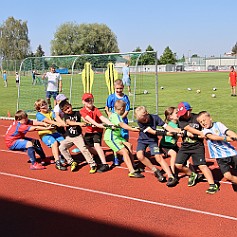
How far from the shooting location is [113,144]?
722 centimetres

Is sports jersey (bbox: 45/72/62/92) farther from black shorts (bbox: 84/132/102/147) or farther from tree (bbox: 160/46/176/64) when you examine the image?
tree (bbox: 160/46/176/64)

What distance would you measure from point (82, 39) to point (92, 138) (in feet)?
266

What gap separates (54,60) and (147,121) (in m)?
10.4

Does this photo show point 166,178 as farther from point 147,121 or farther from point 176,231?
point 176,231

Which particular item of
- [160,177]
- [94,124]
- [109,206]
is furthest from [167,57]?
[109,206]

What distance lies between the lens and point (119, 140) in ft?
23.9

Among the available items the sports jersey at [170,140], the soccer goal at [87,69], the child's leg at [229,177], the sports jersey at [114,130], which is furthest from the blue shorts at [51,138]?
the soccer goal at [87,69]

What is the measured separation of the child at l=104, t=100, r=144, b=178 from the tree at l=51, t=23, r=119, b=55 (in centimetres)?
7457

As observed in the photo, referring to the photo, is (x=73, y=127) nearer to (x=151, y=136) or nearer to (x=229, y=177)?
(x=151, y=136)

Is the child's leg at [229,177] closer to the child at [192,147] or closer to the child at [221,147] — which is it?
the child at [221,147]

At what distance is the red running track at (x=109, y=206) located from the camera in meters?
4.79

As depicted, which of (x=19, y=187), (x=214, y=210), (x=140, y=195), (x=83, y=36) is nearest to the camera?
(x=214, y=210)

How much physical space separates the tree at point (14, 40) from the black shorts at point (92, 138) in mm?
94077

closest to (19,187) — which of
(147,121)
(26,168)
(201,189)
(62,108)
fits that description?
(26,168)
